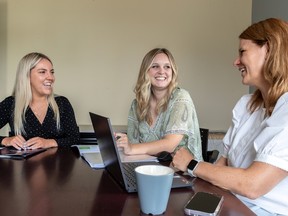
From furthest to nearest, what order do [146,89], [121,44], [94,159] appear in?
[121,44], [146,89], [94,159]

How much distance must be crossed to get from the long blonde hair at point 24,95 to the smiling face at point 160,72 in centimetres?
69

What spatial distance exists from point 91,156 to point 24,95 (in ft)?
3.04

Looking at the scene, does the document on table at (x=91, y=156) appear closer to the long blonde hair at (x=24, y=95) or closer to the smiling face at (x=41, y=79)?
the long blonde hair at (x=24, y=95)

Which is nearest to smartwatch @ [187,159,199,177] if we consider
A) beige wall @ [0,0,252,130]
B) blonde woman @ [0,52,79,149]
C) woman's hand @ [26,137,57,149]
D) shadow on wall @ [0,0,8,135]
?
woman's hand @ [26,137,57,149]

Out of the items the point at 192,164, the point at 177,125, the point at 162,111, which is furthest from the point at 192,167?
the point at 162,111

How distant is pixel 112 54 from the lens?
9.14 ft

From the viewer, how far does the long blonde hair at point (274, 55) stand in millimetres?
1020

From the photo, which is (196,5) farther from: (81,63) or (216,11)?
(81,63)

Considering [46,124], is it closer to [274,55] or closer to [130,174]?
[130,174]

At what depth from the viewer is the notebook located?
4.16 ft

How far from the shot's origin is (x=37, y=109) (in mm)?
1973

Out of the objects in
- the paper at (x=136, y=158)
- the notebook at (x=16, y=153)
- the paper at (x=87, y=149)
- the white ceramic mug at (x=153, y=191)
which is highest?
the white ceramic mug at (x=153, y=191)

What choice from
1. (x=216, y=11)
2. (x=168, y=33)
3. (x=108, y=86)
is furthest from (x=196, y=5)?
(x=108, y=86)

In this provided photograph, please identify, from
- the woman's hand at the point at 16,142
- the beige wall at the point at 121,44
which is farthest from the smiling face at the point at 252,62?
the beige wall at the point at 121,44
